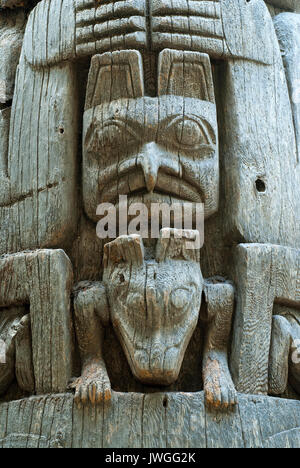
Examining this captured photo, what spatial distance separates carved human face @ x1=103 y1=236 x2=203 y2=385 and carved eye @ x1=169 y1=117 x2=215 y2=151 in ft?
2.44

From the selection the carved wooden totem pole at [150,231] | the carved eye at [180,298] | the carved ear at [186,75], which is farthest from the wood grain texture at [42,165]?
the carved eye at [180,298]

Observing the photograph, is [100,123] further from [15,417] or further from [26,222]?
[15,417]

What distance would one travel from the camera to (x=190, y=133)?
→ 165 inches

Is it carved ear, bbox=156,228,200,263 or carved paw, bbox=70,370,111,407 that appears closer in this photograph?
carved paw, bbox=70,370,111,407

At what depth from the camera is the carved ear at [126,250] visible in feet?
12.7

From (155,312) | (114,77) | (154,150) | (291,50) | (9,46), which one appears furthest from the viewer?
(9,46)

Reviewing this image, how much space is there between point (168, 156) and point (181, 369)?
1.24 meters

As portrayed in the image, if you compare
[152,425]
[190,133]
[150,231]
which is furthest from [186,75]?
[152,425]

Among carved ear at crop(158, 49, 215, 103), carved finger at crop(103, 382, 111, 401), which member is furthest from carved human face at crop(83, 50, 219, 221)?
carved finger at crop(103, 382, 111, 401)

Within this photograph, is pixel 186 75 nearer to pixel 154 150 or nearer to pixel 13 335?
pixel 154 150

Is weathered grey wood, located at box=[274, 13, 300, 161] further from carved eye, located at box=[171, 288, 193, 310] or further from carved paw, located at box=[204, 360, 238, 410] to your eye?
carved paw, located at box=[204, 360, 238, 410]

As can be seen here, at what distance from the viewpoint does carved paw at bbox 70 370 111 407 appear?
12.0ft

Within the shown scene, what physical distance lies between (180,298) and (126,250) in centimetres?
41

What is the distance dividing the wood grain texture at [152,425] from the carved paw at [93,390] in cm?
4
